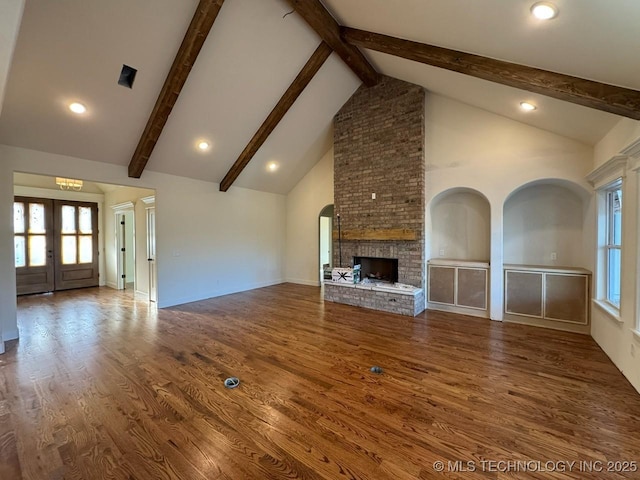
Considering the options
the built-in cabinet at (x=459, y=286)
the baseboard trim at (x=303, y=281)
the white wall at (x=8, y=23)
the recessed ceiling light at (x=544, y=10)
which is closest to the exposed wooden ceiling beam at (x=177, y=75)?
the white wall at (x=8, y=23)

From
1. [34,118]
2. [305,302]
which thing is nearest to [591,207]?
[305,302]

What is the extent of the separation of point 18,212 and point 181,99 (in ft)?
19.4

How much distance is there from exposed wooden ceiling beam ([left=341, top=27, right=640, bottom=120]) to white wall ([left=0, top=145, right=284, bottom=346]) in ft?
14.8

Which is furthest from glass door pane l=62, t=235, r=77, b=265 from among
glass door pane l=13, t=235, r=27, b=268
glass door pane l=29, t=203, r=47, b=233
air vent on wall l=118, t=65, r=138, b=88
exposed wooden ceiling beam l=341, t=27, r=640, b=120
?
exposed wooden ceiling beam l=341, t=27, r=640, b=120

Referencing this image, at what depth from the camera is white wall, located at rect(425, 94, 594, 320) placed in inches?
157

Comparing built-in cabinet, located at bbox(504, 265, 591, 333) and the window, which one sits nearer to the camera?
the window

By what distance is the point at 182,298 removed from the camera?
18.9ft

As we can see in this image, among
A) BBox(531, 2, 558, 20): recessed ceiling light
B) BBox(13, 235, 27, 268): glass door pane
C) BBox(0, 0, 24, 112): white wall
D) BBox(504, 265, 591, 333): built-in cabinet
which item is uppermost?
BBox(531, 2, 558, 20): recessed ceiling light

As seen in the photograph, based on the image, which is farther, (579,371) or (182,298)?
(182,298)

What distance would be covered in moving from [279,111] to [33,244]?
280 inches

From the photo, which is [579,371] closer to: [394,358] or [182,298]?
[394,358]

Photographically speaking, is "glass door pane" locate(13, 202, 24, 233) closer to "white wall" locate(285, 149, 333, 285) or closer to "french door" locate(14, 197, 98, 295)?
"french door" locate(14, 197, 98, 295)

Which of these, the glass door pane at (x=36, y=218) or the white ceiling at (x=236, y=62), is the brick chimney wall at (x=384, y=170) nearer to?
the white ceiling at (x=236, y=62)

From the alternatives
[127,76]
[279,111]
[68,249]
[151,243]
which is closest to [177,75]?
[127,76]
